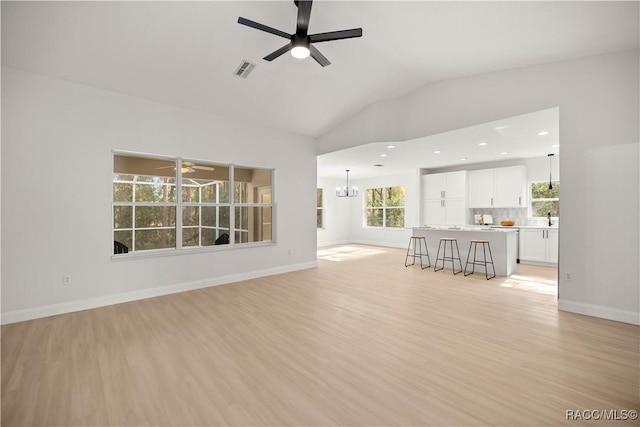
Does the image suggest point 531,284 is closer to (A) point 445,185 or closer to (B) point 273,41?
(A) point 445,185

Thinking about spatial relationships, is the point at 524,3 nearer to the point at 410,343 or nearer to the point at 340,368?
the point at 410,343

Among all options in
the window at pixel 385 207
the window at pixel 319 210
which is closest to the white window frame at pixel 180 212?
the window at pixel 319 210

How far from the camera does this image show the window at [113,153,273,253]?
15.2 ft

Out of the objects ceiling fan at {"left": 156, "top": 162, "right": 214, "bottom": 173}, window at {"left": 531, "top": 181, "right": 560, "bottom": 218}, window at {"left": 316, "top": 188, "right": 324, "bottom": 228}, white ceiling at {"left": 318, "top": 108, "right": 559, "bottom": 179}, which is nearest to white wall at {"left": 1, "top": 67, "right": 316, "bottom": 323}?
ceiling fan at {"left": 156, "top": 162, "right": 214, "bottom": 173}

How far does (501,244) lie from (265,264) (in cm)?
485

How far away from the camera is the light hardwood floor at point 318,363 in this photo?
190cm

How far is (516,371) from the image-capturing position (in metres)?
2.35

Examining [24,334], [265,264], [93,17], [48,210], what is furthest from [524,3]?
[24,334]

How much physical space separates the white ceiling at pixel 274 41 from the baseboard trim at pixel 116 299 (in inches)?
116

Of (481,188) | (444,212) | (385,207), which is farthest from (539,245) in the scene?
(385,207)

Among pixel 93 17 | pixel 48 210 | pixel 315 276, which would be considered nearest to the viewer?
pixel 93 17

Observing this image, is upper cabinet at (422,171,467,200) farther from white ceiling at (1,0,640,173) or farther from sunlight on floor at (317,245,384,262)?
white ceiling at (1,0,640,173)

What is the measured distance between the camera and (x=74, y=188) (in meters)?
3.87

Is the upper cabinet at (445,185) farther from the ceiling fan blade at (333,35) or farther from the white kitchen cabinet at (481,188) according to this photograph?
the ceiling fan blade at (333,35)
